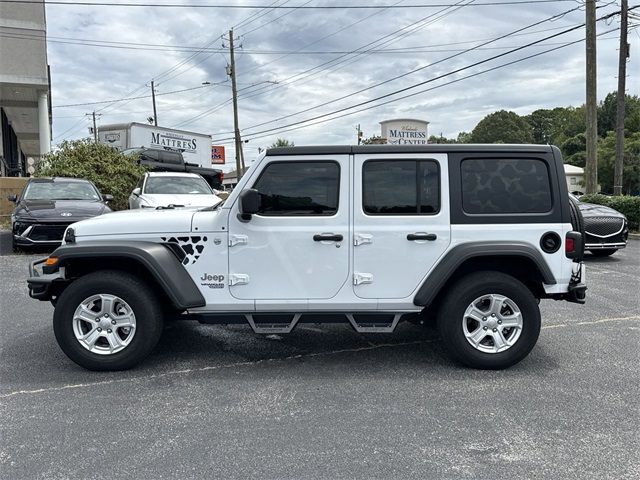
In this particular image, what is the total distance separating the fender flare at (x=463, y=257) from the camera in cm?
412

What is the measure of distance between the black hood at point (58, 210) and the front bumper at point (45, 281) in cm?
566

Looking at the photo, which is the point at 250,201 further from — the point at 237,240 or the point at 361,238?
the point at 361,238

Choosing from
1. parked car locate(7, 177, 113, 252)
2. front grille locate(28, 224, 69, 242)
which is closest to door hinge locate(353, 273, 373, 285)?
parked car locate(7, 177, 113, 252)

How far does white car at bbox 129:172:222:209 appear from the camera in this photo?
1083cm

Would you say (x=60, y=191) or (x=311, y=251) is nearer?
(x=311, y=251)

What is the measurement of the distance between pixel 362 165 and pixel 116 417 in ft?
8.66

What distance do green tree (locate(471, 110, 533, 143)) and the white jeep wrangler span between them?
239 feet

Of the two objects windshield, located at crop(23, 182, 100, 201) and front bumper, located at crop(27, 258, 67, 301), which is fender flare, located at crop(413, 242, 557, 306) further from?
windshield, located at crop(23, 182, 100, 201)

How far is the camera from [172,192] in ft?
37.8

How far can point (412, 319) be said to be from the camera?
452cm

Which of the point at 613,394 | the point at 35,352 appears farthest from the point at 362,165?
the point at 35,352

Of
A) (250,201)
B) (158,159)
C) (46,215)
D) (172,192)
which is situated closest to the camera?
(250,201)

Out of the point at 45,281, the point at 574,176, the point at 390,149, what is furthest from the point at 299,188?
the point at 574,176

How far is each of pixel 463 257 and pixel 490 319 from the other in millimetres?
604
